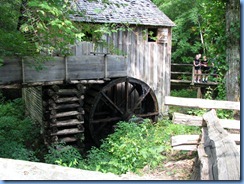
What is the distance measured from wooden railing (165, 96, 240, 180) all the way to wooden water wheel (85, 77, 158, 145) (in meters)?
4.86

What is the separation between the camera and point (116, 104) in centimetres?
866

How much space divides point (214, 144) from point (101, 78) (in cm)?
482

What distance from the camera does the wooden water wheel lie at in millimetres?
7461

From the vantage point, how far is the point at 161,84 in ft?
28.3

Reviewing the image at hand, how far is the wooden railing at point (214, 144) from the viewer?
1.59m

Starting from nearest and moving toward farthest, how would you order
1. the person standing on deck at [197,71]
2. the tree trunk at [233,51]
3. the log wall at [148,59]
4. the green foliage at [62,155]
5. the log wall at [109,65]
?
1. the tree trunk at [233,51]
2. the person standing on deck at [197,71]
3. the green foliage at [62,155]
4. the log wall at [109,65]
5. the log wall at [148,59]

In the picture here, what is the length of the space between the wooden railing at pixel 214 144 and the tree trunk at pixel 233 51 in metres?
0.29

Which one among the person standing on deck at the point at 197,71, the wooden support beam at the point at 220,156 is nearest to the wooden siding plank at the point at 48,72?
the person standing on deck at the point at 197,71

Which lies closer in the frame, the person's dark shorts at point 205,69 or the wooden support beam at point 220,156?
the wooden support beam at point 220,156

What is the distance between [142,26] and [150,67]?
4.01 feet

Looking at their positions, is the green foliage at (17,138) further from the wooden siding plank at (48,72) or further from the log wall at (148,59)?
the log wall at (148,59)

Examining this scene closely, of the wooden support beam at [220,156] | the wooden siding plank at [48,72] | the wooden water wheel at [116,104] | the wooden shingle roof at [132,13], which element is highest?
the wooden shingle roof at [132,13]

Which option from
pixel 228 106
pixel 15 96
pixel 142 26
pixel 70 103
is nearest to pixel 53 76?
pixel 70 103

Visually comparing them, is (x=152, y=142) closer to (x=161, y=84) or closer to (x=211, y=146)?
(x=211, y=146)
